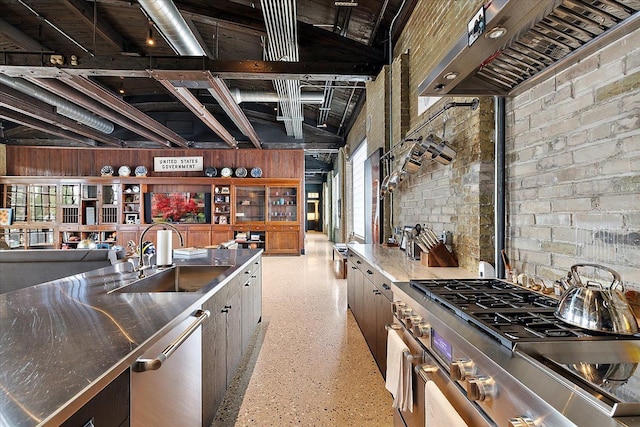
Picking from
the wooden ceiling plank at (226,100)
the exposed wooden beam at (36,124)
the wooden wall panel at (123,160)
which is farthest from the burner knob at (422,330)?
the exposed wooden beam at (36,124)

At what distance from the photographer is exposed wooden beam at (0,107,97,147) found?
6937 millimetres

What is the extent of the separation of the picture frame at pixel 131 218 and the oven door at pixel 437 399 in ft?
31.1

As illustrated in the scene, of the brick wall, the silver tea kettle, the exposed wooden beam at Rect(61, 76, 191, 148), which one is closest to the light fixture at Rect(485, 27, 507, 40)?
the brick wall

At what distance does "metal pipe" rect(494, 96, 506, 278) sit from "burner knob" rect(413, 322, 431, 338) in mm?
994

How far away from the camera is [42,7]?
188 inches

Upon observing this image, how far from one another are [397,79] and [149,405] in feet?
14.0

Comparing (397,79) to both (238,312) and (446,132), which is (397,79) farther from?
(238,312)

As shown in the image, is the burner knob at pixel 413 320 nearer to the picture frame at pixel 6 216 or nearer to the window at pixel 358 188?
the window at pixel 358 188

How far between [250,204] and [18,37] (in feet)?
18.7

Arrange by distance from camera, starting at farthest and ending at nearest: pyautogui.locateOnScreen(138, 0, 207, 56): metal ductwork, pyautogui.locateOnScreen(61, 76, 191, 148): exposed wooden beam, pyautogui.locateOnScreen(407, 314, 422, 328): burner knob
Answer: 1. pyautogui.locateOnScreen(61, 76, 191, 148): exposed wooden beam
2. pyautogui.locateOnScreen(138, 0, 207, 56): metal ductwork
3. pyautogui.locateOnScreen(407, 314, 422, 328): burner knob

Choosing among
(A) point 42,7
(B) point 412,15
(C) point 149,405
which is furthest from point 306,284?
(A) point 42,7

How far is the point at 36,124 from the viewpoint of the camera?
24.7 feet

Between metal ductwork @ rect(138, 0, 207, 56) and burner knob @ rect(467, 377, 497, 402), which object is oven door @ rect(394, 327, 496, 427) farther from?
metal ductwork @ rect(138, 0, 207, 56)

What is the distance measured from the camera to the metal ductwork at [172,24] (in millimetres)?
3521
